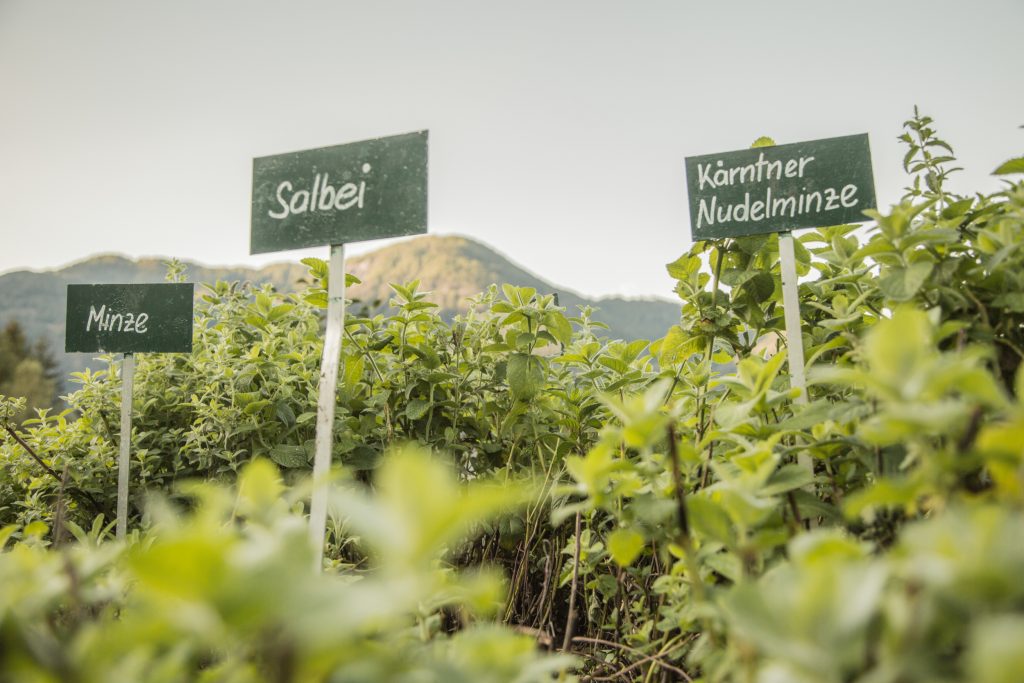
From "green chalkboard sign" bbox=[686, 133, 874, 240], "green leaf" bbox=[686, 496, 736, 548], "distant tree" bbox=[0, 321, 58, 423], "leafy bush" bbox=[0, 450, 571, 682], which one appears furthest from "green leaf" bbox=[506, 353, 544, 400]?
"distant tree" bbox=[0, 321, 58, 423]

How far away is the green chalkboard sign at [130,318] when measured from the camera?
1.85 metres

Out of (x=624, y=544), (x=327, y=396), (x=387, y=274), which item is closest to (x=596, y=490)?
(x=624, y=544)

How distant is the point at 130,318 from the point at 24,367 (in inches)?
1229

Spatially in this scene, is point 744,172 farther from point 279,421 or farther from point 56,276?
point 56,276

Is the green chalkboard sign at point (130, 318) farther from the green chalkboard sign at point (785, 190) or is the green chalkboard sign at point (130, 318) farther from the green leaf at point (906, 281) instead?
the green leaf at point (906, 281)

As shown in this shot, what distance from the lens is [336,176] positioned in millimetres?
1392

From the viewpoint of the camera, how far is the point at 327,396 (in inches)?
46.8

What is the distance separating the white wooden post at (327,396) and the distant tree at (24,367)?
27.4 m

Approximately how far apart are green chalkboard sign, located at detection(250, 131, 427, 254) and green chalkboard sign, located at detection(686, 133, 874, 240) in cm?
68

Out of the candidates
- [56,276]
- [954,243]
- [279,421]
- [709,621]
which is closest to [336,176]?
[279,421]

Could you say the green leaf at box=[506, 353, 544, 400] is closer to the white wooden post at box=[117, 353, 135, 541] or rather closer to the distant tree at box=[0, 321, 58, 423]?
the white wooden post at box=[117, 353, 135, 541]

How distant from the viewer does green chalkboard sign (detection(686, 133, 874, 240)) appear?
1360 millimetres

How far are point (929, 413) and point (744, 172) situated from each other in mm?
1107

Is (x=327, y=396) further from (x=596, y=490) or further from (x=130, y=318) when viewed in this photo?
(x=130, y=318)
